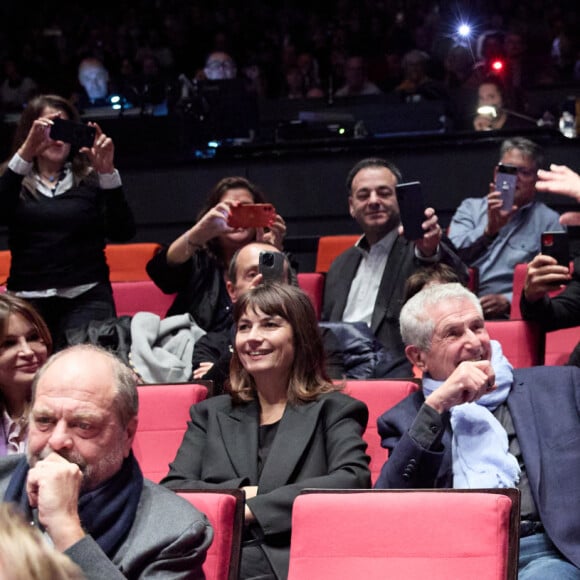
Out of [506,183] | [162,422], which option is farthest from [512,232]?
[162,422]

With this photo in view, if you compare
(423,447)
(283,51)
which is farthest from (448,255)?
(283,51)

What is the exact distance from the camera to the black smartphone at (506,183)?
3.45 m

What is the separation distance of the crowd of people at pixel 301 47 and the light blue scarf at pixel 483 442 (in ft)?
10.8

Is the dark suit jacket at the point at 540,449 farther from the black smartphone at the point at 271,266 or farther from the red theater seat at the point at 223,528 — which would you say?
the black smartphone at the point at 271,266

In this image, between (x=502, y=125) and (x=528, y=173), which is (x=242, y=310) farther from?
(x=502, y=125)

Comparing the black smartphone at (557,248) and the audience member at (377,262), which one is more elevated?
the black smartphone at (557,248)

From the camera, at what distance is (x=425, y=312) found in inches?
85.5

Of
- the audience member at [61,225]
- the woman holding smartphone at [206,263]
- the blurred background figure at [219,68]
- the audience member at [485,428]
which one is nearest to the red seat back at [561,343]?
the woman holding smartphone at [206,263]

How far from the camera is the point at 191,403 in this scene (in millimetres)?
2373

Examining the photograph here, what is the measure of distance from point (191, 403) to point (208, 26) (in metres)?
5.37

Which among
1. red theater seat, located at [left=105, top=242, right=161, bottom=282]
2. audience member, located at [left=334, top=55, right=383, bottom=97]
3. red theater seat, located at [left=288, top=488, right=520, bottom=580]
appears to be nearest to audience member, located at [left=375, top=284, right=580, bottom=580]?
red theater seat, located at [left=288, top=488, right=520, bottom=580]

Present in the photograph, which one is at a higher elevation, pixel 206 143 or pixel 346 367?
pixel 206 143

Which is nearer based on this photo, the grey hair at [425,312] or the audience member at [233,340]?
the grey hair at [425,312]

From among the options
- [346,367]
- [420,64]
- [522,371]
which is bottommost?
[346,367]
